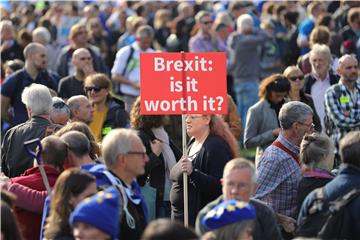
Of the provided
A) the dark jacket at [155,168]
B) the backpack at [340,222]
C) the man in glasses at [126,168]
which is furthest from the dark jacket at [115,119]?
the backpack at [340,222]

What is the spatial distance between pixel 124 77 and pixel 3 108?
294cm

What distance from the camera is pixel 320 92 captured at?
47.5 ft

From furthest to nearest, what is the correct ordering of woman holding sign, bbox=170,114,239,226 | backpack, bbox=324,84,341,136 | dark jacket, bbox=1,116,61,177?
1. backpack, bbox=324,84,341,136
2. dark jacket, bbox=1,116,61,177
3. woman holding sign, bbox=170,114,239,226

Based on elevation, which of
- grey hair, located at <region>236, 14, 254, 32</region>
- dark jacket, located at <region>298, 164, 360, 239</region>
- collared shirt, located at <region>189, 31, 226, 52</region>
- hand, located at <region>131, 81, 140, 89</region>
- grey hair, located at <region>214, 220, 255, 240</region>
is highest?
grey hair, located at <region>236, 14, 254, 32</region>

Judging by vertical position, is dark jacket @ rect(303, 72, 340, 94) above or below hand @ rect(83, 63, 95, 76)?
below

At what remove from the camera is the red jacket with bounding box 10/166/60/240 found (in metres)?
8.50

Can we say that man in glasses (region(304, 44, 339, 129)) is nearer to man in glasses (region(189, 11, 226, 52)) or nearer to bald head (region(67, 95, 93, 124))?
bald head (region(67, 95, 93, 124))

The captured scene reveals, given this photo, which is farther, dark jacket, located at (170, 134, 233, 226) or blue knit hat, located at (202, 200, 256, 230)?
dark jacket, located at (170, 134, 233, 226)

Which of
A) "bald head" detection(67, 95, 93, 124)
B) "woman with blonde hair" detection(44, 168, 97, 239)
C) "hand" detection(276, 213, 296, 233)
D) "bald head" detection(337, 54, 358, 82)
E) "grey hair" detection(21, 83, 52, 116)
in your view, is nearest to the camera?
"woman with blonde hair" detection(44, 168, 97, 239)

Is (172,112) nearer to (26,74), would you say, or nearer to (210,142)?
(210,142)

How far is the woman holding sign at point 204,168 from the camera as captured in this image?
9664mm

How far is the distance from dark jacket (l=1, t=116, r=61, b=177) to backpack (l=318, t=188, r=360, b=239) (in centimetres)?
333

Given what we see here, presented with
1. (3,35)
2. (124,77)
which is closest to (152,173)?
(124,77)

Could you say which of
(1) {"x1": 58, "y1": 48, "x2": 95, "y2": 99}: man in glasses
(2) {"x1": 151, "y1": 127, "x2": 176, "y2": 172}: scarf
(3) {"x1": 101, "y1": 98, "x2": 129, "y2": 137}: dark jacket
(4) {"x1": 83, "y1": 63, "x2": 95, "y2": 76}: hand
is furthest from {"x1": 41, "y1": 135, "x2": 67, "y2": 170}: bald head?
(4) {"x1": 83, "y1": 63, "x2": 95, "y2": 76}: hand
